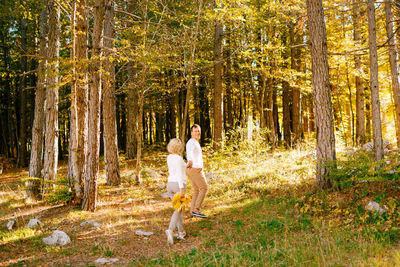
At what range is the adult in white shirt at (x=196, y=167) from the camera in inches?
240

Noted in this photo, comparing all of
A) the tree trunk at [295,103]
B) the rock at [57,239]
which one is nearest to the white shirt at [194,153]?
the rock at [57,239]

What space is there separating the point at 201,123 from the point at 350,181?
1721cm

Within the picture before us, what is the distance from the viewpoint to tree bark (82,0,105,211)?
7.11 m

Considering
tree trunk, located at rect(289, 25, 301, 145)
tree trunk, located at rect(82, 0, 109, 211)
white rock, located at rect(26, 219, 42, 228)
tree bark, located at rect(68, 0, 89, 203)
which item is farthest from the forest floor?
tree trunk, located at rect(289, 25, 301, 145)

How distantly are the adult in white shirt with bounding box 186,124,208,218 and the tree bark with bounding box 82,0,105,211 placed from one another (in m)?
2.53

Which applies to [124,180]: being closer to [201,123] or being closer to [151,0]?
[151,0]

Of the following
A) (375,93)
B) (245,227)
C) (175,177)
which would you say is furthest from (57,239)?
(375,93)

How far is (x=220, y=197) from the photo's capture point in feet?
27.9

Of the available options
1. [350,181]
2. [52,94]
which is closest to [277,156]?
[350,181]

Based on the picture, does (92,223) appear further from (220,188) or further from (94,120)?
(220,188)

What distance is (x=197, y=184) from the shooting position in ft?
21.0

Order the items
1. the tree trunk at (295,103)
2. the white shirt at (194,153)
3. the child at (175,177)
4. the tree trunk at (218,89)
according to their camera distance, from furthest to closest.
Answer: the tree trunk at (295,103) < the tree trunk at (218,89) < the white shirt at (194,153) < the child at (175,177)

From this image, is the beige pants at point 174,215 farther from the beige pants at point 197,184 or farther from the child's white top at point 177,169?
the beige pants at point 197,184

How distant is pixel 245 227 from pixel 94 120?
4.50 m
